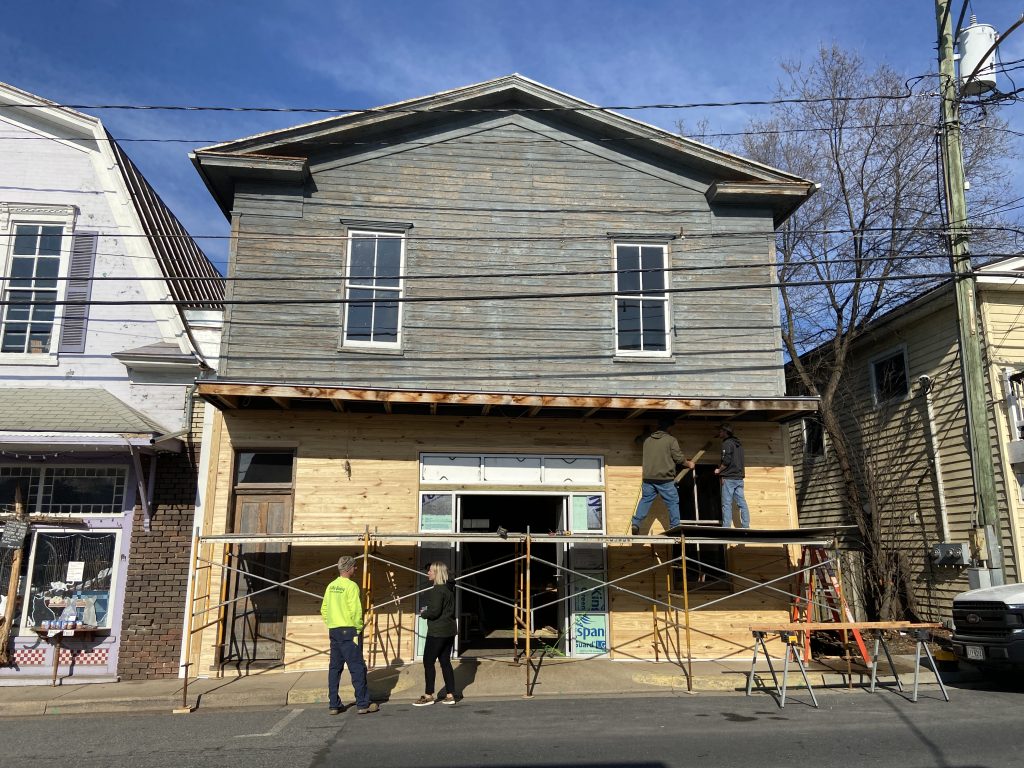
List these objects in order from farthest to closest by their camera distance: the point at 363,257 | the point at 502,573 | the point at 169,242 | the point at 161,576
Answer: the point at 502,573 < the point at 169,242 < the point at 363,257 < the point at 161,576

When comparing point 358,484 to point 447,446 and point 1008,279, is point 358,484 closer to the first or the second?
point 447,446

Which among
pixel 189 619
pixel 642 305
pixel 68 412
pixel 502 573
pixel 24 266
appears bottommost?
pixel 189 619

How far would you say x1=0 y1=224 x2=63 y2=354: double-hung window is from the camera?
12852 millimetres

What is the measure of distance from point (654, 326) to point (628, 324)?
45 centimetres

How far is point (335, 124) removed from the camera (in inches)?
531

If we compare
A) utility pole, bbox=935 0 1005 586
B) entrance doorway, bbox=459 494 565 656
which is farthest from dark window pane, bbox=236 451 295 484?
utility pole, bbox=935 0 1005 586

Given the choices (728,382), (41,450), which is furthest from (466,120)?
(41,450)

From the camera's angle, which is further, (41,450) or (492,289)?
(492,289)

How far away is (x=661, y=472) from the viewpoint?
39.7 ft

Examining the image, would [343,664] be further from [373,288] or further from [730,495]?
[730,495]

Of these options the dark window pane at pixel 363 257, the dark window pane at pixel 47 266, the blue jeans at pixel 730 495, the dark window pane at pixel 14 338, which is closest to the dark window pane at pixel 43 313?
the dark window pane at pixel 14 338

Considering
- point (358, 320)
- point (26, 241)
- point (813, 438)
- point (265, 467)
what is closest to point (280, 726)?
point (265, 467)

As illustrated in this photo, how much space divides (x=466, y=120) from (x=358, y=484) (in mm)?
6511

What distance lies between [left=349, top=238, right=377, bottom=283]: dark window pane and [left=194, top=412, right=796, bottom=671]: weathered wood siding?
2452mm
